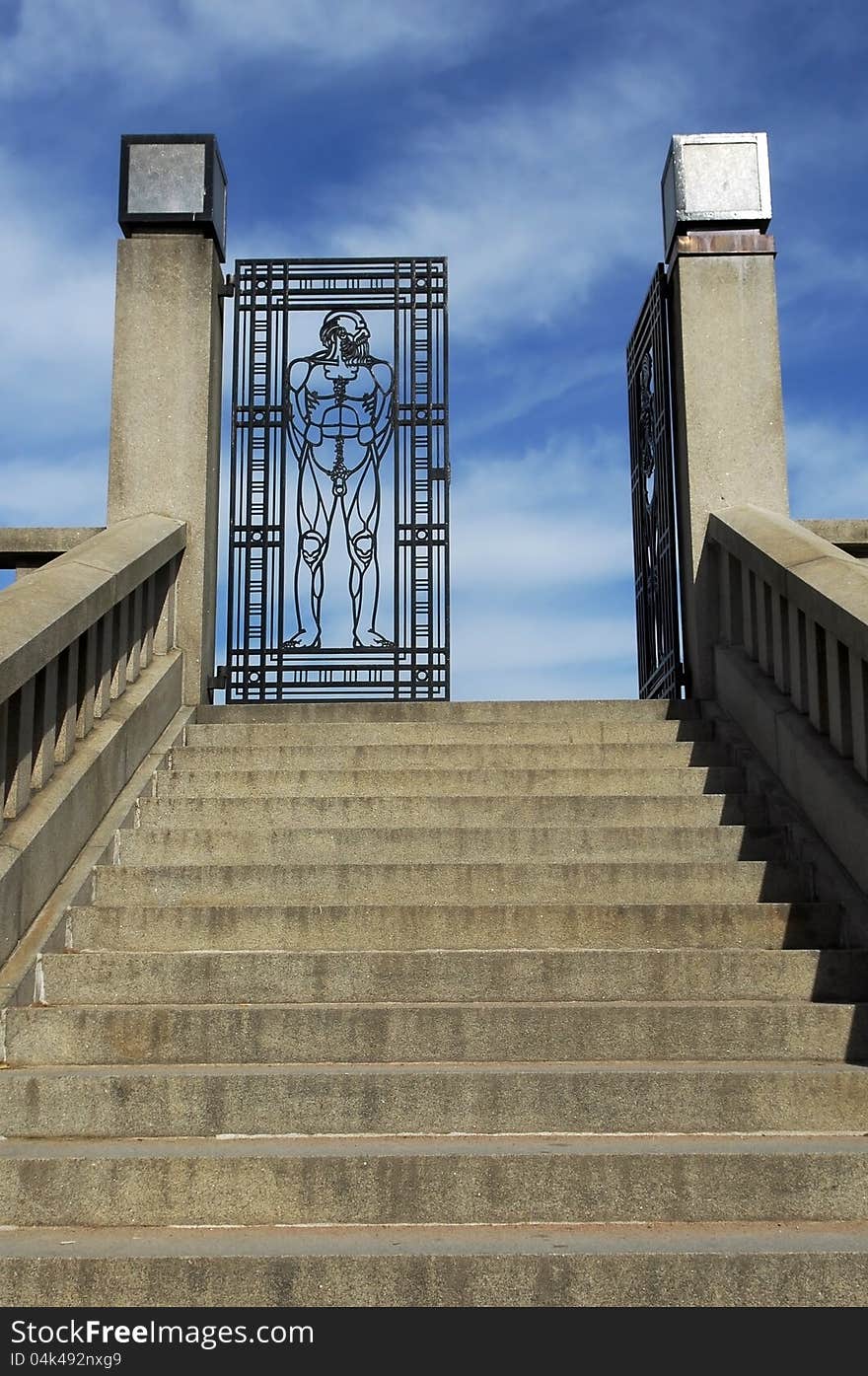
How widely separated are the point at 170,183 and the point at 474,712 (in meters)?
3.49

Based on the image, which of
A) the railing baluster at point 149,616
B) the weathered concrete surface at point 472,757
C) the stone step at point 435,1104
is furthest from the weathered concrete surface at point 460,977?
the railing baluster at point 149,616

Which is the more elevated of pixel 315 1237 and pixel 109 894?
pixel 109 894

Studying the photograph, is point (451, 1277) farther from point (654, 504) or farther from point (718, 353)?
point (654, 504)

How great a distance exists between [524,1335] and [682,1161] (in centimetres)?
66

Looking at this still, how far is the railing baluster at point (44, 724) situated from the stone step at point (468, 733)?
143 cm

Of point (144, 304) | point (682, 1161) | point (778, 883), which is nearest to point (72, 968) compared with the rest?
point (682, 1161)

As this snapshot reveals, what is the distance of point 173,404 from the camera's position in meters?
7.05

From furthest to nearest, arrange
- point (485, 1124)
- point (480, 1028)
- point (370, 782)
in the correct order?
point (370, 782)
point (480, 1028)
point (485, 1124)

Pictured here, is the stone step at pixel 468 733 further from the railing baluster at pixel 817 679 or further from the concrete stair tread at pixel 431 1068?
the concrete stair tread at pixel 431 1068

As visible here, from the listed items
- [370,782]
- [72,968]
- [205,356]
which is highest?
[205,356]

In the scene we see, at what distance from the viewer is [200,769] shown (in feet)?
19.2

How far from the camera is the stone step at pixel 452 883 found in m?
4.66

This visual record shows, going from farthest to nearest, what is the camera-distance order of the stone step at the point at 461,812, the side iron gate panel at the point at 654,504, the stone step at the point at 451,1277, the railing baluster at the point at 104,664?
the side iron gate panel at the point at 654,504 → the railing baluster at the point at 104,664 → the stone step at the point at 461,812 → the stone step at the point at 451,1277

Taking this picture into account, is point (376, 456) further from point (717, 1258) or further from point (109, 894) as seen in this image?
point (717, 1258)
